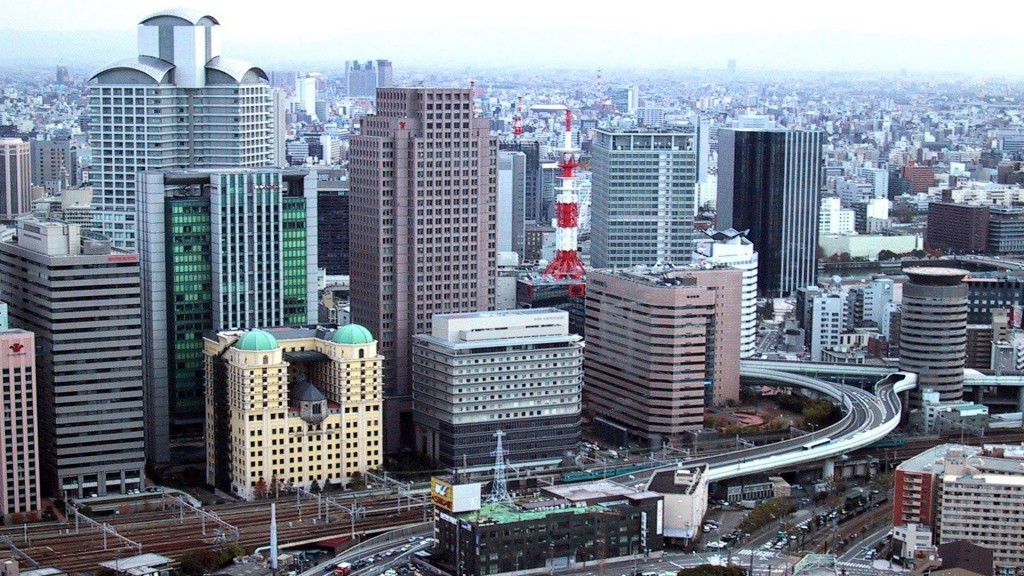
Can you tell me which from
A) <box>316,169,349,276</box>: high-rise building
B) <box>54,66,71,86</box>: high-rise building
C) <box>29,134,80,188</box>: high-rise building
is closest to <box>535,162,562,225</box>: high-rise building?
<box>29,134,80,188</box>: high-rise building

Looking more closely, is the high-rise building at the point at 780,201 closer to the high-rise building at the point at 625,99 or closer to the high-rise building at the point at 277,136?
the high-rise building at the point at 277,136

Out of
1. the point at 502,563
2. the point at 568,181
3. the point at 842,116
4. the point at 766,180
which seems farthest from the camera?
the point at 842,116

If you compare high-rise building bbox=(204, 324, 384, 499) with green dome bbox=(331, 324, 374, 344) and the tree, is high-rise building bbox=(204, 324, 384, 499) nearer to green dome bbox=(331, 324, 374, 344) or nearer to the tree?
green dome bbox=(331, 324, 374, 344)

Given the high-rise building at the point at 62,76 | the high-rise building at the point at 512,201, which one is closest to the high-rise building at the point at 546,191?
the high-rise building at the point at 512,201

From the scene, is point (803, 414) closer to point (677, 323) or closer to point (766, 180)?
point (677, 323)

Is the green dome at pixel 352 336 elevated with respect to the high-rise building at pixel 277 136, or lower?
lower

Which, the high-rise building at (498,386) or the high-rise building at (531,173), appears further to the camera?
the high-rise building at (531,173)

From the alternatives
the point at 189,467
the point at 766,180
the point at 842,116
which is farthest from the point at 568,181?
the point at 842,116
